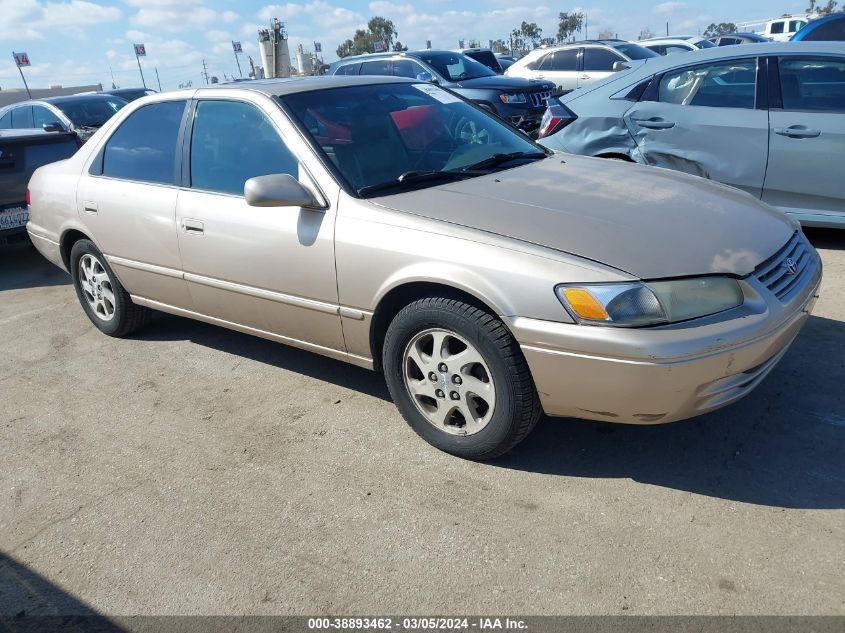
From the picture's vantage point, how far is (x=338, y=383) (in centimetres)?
402

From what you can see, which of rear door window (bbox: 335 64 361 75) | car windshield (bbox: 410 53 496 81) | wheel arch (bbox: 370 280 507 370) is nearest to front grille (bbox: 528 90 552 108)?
car windshield (bbox: 410 53 496 81)

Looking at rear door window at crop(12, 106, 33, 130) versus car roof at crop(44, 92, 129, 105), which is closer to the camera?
car roof at crop(44, 92, 129, 105)

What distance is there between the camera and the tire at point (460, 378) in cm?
281

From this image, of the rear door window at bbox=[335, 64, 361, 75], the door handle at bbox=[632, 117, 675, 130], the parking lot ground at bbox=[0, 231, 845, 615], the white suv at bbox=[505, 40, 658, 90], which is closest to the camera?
the parking lot ground at bbox=[0, 231, 845, 615]

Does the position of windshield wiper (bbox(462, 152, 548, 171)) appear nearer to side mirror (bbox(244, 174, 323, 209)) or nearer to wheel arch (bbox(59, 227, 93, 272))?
side mirror (bbox(244, 174, 323, 209))

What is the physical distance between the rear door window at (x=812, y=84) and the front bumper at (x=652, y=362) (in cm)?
330

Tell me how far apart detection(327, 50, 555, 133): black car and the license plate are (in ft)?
18.9

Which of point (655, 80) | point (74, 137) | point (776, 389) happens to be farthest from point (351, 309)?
point (74, 137)

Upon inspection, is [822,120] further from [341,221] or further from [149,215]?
[149,215]

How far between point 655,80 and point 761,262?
3.66 m

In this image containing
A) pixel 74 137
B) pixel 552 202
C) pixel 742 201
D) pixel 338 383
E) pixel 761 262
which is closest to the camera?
pixel 761 262

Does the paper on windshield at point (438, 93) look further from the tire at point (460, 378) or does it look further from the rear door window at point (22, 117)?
the rear door window at point (22, 117)

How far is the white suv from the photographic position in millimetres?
13450

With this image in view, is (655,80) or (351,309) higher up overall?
(655,80)
